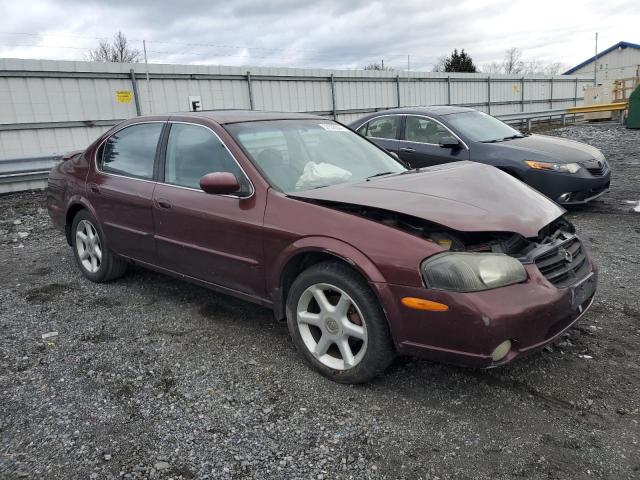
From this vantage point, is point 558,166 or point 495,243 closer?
→ point 495,243

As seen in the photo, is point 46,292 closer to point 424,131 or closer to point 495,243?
point 495,243

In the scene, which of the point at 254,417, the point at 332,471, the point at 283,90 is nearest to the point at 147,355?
the point at 254,417

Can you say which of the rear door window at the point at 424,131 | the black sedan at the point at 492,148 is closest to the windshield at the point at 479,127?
the black sedan at the point at 492,148

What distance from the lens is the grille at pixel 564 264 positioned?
2814mm

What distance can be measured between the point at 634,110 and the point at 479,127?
44.0 feet

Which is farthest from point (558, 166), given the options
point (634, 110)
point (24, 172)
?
point (634, 110)

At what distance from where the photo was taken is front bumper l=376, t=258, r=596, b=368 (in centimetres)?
251

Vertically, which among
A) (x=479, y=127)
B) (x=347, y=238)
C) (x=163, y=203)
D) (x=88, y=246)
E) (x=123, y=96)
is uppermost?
(x=123, y=96)

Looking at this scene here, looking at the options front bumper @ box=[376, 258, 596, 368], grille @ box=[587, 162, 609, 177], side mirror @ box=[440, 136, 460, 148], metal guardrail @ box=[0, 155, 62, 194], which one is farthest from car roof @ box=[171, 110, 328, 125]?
metal guardrail @ box=[0, 155, 62, 194]

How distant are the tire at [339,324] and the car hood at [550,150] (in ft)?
15.8

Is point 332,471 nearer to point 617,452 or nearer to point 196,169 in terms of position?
point 617,452

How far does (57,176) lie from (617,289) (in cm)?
546

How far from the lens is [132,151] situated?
176 inches

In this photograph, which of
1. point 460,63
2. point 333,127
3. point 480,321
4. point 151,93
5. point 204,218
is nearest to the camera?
point 480,321
